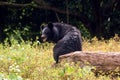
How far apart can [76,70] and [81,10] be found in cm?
1151

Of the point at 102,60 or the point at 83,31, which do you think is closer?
the point at 102,60

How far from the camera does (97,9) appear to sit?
58.4 ft

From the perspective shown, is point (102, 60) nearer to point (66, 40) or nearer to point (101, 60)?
point (101, 60)

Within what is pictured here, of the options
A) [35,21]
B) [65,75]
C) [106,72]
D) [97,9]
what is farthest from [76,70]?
[35,21]

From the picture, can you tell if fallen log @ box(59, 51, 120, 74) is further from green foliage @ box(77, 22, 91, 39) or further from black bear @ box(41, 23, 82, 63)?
green foliage @ box(77, 22, 91, 39)

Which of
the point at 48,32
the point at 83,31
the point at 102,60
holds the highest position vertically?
the point at 48,32

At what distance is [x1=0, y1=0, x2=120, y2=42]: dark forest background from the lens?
17.7 meters

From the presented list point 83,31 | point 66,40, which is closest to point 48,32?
point 66,40

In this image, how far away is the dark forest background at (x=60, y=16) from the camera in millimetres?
17688

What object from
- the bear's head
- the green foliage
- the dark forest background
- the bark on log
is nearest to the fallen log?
the bark on log

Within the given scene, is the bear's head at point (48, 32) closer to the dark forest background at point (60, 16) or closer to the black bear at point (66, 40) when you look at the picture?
the black bear at point (66, 40)

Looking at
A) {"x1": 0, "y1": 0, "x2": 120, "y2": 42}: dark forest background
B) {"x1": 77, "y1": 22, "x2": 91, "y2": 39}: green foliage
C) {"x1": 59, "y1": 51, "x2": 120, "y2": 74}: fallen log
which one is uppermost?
{"x1": 59, "y1": 51, "x2": 120, "y2": 74}: fallen log

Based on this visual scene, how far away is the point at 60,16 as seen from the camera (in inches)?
729

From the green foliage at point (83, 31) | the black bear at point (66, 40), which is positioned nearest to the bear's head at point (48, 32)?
the black bear at point (66, 40)
